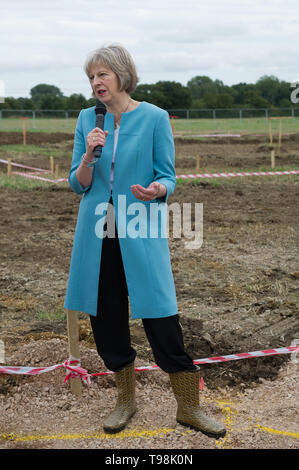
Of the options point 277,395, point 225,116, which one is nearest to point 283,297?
point 277,395

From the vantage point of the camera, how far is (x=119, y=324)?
356 centimetres

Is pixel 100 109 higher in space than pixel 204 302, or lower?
higher

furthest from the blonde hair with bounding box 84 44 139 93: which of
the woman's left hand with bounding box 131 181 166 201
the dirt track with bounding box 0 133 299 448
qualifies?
the dirt track with bounding box 0 133 299 448

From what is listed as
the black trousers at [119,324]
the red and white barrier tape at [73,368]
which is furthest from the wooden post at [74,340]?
the black trousers at [119,324]

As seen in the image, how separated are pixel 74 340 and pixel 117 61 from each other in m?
1.90

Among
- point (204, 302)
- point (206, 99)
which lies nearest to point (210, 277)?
point (204, 302)

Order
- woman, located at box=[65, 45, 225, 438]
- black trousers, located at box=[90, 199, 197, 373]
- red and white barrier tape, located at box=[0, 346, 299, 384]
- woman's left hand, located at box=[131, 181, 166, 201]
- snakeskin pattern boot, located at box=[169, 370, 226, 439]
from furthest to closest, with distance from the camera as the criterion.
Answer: red and white barrier tape, located at box=[0, 346, 299, 384] < snakeskin pattern boot, located at box=[169, 370, 226, 439] < black trousers, located at box=[90, 199, 197, 373] < woman, located at box=[65, 45, 225, 438] < woman's left hand, located at box=[131, 181, 166, 201]

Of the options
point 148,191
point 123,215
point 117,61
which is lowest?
point 123,215

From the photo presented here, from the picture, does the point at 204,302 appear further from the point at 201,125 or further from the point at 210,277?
the point at 201,125

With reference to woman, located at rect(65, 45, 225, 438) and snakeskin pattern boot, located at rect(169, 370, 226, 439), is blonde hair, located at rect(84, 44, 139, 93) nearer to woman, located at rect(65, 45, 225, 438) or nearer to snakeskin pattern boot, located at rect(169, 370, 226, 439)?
woman, located at rect(65, 45, 225, 438)

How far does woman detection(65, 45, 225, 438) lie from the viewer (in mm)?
3252

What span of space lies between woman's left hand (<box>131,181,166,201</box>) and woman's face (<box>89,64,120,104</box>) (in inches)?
22.0

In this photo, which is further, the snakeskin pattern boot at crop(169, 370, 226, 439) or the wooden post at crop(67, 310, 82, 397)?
the wooden post at crop(67, 310, 82, 397)
